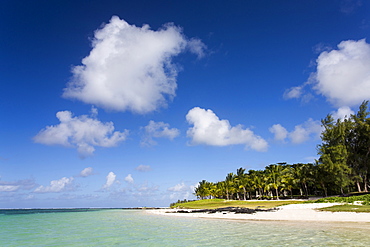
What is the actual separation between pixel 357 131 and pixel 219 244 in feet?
228

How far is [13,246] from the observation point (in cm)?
1992

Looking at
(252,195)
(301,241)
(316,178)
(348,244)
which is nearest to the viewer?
(348,244)

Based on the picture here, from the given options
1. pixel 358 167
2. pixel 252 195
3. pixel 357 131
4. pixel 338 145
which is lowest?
pixel 252 195

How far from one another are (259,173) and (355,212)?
8391cm

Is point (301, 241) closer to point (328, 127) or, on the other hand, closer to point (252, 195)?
point (328, 127)

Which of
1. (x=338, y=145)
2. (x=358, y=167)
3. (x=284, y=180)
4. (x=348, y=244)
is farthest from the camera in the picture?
(x=284, y=180)

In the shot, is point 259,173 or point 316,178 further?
point 259,173

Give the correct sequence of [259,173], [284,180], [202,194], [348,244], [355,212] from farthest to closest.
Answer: [202,194] < [259,173] < [284,180] < [355,212] < [348,244]

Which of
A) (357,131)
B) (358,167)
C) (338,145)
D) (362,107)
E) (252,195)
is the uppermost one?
(362,107)

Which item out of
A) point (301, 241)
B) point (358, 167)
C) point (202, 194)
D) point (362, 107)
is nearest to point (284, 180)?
point (358, 167)

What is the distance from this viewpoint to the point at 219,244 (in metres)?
17.3

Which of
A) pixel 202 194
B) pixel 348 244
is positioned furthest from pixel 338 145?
pixel 202 194

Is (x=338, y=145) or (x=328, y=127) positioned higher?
(x=328, y=127)

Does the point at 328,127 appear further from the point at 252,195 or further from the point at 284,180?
the point at 252,195
